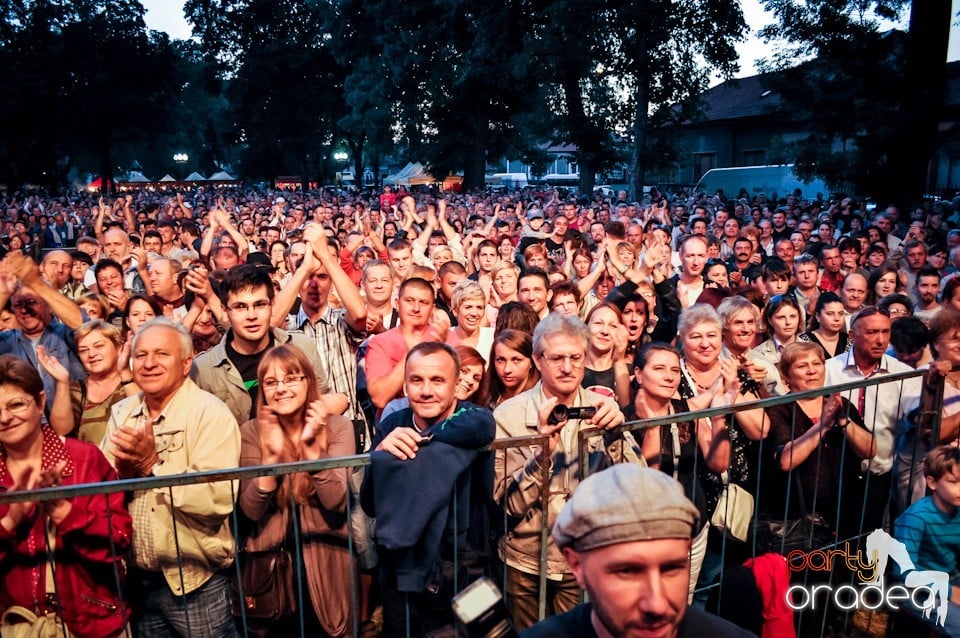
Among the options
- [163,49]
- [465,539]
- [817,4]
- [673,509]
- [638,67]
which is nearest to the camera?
[673,509]

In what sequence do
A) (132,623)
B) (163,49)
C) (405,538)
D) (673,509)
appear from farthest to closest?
(163,49) < (132,623) < (405,538) < (673,509)

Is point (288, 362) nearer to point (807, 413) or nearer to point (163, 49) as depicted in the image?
point (807, 413)

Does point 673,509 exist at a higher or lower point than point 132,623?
higher

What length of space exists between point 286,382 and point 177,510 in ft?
2.34

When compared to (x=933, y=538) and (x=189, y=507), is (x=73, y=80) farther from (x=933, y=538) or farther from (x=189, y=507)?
(x=933, y=538)

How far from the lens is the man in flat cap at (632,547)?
5.40 ft

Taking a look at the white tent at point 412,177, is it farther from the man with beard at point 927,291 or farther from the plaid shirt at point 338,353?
the plaid shirt at point 338,353

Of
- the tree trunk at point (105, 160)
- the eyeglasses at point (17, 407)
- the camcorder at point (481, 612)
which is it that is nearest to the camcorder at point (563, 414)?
the camcorder at point (481, 612)

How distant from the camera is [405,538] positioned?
2.57m

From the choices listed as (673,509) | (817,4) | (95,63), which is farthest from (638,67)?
(95,63)

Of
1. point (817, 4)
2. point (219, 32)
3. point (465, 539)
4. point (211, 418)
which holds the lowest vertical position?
point (465, 539)

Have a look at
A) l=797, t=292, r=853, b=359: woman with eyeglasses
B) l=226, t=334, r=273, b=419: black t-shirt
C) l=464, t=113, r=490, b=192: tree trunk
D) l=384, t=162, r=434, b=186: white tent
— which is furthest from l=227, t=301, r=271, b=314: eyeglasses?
l=384, t=162, r=434, b=186: white tent

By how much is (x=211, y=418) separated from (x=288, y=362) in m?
0.42

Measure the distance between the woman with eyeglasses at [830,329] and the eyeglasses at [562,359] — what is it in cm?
277
